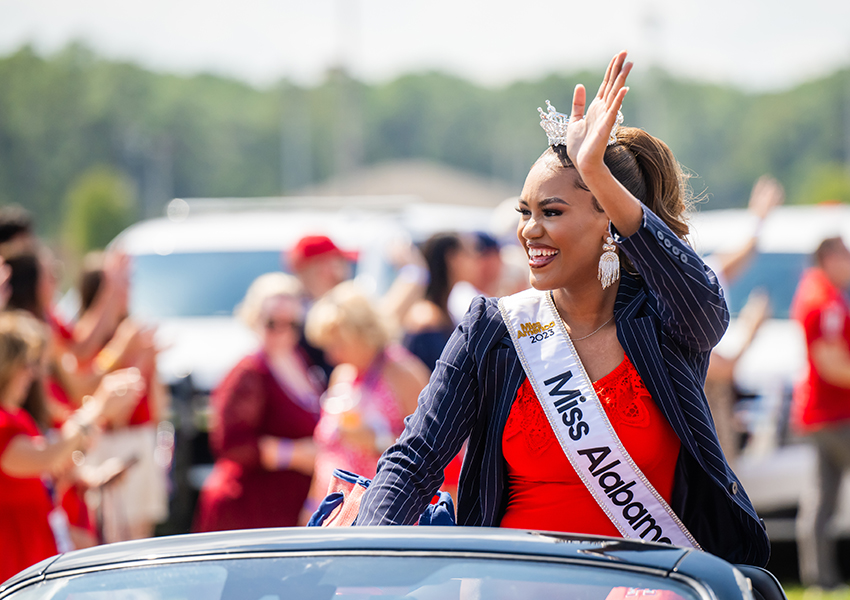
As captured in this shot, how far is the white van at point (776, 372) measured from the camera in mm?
6344

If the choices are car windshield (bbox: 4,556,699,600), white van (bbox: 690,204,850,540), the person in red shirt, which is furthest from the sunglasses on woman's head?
car windshield (bbox: 4,556,699,600)

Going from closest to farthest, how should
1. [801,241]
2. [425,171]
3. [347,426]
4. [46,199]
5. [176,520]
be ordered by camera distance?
[347,426], [176,520], [801,241], [425,171], [46,199]

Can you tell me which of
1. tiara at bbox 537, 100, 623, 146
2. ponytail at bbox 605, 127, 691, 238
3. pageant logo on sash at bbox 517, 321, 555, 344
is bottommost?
pageant logo on sash at bbox 517, 321, 555, 344

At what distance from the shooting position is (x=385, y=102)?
119375 millimetres

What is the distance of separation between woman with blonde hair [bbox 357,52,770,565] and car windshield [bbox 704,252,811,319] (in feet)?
17.1

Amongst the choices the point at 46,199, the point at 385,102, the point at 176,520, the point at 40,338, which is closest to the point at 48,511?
the point at 40,338

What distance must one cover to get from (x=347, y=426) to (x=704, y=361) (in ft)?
8.56

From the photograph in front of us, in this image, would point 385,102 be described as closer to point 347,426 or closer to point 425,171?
point 425,171

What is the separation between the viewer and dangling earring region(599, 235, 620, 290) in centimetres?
235

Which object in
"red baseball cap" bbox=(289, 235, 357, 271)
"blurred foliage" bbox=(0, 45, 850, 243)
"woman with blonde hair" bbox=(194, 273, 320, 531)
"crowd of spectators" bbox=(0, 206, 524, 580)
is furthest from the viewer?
"blurred foliage" bbox=(0, 45, 850, 243)

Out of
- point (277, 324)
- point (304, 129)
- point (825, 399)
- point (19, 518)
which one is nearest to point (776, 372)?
point (825, 399)

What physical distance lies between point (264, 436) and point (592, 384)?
3.33 m

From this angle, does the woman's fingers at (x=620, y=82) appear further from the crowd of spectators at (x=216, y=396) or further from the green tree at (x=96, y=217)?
the green tree at (x=96, y=217)

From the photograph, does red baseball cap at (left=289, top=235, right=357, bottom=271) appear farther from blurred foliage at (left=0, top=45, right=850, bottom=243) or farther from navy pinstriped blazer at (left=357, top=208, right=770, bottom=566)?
blurred foliage at (left=0, top=45, right=850, bottom=243)
